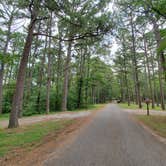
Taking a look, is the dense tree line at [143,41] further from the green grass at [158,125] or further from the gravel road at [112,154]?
the gravel road at [112,154]

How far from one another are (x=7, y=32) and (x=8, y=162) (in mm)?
13026

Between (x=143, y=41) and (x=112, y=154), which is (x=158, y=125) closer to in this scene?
(x=112, y=154)

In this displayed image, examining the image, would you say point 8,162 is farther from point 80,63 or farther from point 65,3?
point 80,63

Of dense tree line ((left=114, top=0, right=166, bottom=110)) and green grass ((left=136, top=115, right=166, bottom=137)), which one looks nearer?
green grass ((left=136, top=115, right=166, bottom=137))

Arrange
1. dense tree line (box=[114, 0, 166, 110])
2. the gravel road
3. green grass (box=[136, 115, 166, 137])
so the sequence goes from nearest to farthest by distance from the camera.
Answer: the gravel road
green grass (box=[136, 115, 166, 137])
dense tree line (box=[114, 0, 166, 110])

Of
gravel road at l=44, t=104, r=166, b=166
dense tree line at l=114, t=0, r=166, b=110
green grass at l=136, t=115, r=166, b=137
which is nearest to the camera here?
gravel road at l=44, t=104, r=166, b=166

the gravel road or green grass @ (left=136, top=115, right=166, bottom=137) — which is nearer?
the gravel road

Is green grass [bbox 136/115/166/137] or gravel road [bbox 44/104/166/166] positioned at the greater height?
green grass [bbox 136/115/166/137]

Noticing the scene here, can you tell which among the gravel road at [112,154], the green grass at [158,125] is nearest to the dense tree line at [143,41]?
the green grass at [158,125]

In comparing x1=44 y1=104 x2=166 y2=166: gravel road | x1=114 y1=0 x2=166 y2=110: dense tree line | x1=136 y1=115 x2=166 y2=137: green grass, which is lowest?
x1=44 y1=104 x2=166 y2=166: gravel road

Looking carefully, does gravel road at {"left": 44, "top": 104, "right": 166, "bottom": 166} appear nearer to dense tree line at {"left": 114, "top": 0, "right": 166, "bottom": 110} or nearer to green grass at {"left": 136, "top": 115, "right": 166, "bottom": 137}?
green grass at {"left": 136, "top": 115, "right": 166, "bottom": 137}

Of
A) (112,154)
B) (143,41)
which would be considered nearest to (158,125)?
(112,154)

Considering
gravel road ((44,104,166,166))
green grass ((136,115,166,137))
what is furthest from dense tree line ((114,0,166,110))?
gravel road ((44,104,166,166))

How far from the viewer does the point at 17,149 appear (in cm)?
456
